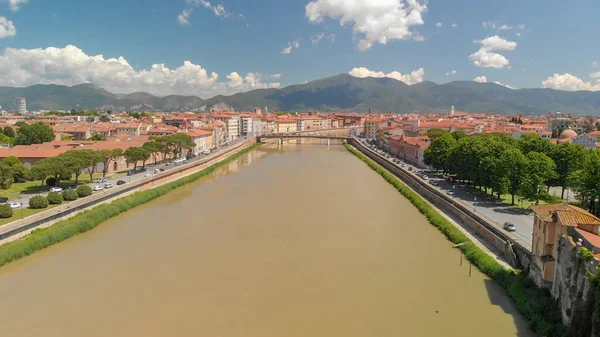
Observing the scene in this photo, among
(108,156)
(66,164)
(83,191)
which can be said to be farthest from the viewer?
(108,156)

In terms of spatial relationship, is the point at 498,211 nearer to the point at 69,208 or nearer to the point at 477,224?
the point at 477,224

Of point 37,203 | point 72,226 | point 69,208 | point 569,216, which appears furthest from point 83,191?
point 569,216

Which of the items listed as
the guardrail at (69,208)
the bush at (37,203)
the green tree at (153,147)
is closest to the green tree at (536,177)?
the guardrail at (69,208)

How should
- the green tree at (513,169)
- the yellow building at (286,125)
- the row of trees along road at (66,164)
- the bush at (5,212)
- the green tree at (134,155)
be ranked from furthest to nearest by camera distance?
the yellow building at (286,125)
the green tree at (134,155)
the row of trees along road at (66,164)
the green tree at (513,169)
the bush at (5,212)

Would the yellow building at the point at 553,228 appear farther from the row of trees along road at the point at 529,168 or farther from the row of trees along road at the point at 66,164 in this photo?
the row of trees along road at the point at 66,164

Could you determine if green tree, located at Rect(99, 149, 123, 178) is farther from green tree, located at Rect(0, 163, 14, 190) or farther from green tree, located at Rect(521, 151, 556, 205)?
green tree, located at Rect(521, 151, 556, 205)

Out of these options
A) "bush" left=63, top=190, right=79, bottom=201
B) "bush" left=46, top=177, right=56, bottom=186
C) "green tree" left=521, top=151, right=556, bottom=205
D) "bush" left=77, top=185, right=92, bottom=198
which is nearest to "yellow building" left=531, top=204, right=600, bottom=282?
"green tree" left=521, top=151, right=556, bottom=205
